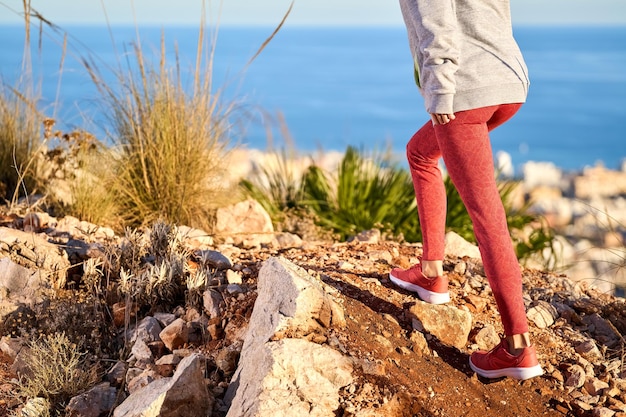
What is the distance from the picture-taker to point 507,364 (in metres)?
3.17

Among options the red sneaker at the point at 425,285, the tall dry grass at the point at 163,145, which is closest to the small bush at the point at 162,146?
the tall dry grass at the point at 163,145

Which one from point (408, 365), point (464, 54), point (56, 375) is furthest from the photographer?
point (56, 375)

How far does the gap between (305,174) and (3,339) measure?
374 cm

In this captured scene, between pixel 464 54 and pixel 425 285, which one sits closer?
pixel 464 54

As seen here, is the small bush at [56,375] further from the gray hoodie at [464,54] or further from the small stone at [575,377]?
the small stone at [575,377]

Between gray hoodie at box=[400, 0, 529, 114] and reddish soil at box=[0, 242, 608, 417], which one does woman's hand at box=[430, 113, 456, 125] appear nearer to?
gray hoodie at box=[400, 0, 529, 114]

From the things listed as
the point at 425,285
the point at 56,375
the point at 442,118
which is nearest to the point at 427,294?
the point at 425,285

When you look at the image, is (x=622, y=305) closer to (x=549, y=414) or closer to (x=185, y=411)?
(x=549, y=414)

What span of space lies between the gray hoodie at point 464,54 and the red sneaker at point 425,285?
0.95m

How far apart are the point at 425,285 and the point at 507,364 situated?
1.90ft

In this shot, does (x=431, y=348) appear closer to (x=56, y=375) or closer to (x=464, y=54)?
(x=464, y=54)

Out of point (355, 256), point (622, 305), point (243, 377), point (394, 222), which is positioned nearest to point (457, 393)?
point (243, 377)

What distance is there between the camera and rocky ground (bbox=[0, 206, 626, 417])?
118 inches

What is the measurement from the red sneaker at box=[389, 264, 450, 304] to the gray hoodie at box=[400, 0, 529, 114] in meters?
0.95
